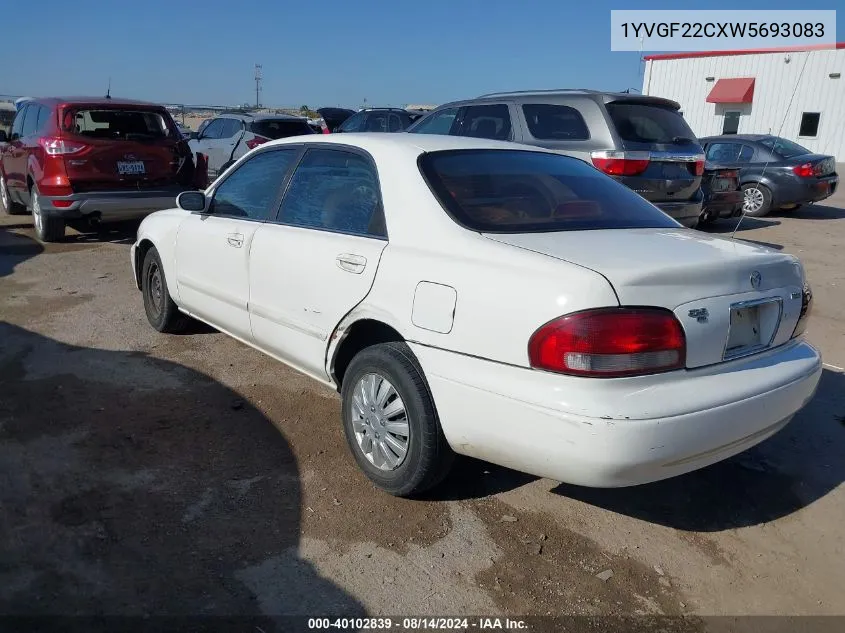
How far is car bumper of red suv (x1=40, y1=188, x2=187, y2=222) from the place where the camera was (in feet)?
26.9

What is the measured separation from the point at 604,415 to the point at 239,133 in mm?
13049

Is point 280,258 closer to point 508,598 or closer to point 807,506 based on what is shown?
point 508,598

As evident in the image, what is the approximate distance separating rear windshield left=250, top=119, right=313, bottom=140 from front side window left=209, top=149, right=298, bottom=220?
936cm

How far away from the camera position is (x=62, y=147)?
26.7ft

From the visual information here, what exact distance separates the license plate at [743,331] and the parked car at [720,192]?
7.58m

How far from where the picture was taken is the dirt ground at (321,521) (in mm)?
2600

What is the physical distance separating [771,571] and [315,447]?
2.18m

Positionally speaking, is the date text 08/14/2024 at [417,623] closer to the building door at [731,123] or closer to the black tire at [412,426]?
the black tire at [412,426]

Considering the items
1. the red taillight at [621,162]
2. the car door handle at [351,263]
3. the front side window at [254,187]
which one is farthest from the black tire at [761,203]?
the car door handle at [351,263]

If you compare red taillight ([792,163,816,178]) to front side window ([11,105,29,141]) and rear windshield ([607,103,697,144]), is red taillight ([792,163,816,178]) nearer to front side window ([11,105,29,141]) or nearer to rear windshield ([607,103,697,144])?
rear windshield ([607,103,697,144])

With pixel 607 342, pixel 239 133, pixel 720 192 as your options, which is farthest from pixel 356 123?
pixel 607 342

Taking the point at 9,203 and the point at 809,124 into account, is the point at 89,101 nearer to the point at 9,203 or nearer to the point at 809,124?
the point at 9,203

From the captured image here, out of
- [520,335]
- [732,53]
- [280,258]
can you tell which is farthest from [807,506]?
[732,53]

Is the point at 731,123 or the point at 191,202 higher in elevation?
the point at 731,123
